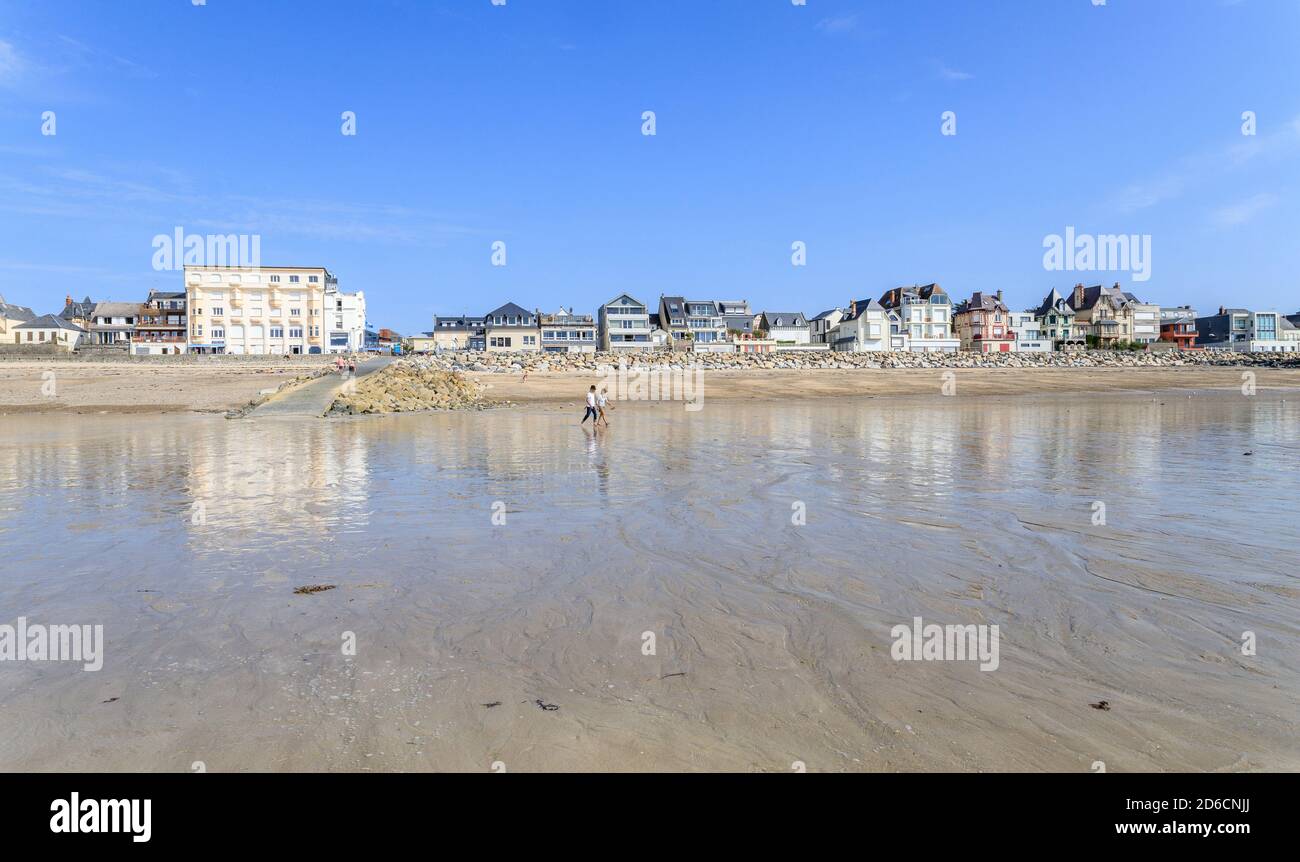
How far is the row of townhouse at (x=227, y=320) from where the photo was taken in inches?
3964

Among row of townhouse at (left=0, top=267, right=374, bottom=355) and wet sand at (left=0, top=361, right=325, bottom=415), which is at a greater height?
row of townhouse at (left=0, top=267, right=374, bottom=355)

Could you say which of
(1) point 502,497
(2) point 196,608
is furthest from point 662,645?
(1) point 502,497

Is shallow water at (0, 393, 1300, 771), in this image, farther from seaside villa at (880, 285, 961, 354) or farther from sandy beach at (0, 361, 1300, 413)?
seaside villa at (880, 285, 961, 354)

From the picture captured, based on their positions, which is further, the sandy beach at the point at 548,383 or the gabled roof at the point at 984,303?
the gabled roof at the point at 984,303

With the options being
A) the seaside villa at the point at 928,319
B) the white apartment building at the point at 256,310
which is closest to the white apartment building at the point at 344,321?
the white apartment building at the point at 256,310

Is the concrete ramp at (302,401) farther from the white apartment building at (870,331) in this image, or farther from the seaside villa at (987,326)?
the seaside villa at (987,326)

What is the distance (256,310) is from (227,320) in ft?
13.7

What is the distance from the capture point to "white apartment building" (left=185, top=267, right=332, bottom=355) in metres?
101

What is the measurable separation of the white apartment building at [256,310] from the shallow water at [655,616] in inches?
3813

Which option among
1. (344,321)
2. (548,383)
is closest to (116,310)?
(344,321)

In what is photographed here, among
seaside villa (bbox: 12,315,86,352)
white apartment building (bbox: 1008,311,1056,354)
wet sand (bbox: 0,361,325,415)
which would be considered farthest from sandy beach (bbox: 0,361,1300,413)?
seaside villa (bbox: 12,315,86,352)

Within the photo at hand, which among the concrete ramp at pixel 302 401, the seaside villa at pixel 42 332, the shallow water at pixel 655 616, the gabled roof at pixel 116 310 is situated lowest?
the shallow water at pixel 655 616
